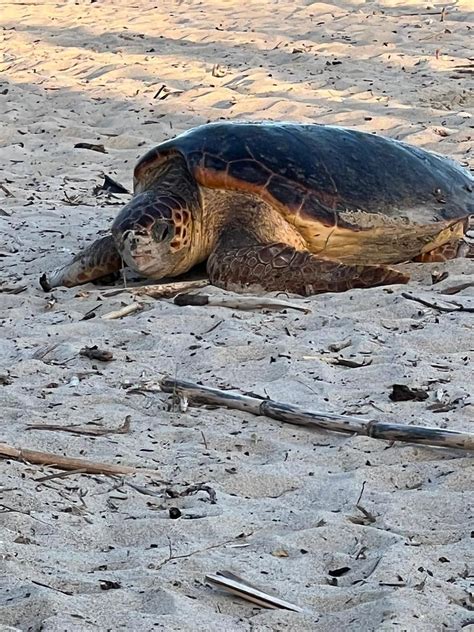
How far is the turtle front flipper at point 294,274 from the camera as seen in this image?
4.44 m

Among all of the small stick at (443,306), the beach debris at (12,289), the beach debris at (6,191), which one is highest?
the small stick at (443,306)

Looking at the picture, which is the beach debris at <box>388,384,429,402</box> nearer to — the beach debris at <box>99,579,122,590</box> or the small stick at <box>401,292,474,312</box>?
the small stick at <box>401,292,474,312</box>

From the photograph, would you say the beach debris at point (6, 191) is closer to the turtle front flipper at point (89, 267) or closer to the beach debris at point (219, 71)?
the turtle front flipper at point (89, 267)

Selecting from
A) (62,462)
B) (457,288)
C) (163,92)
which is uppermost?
(62,462)

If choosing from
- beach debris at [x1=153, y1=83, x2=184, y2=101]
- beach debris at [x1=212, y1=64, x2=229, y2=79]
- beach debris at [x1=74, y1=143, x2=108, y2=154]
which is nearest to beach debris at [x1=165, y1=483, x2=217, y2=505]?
beach debris at [x1=74, y1=143, x2=108, y2=154]

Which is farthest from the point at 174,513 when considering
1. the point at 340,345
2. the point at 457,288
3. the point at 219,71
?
the point at 219,71

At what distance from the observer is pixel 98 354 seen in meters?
3.57

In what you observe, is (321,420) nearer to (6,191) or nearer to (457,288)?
(457,288)

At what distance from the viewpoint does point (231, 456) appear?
9.23ft

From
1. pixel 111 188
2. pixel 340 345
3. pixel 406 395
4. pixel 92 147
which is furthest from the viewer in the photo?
pixel 92 147

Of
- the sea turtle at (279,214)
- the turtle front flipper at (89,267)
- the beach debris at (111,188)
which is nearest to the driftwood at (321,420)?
the sea turtle at (279,214)

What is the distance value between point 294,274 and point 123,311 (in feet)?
2.47

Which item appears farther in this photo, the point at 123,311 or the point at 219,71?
the point at 219,71

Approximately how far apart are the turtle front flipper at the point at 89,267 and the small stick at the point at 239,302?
0.61 meters
